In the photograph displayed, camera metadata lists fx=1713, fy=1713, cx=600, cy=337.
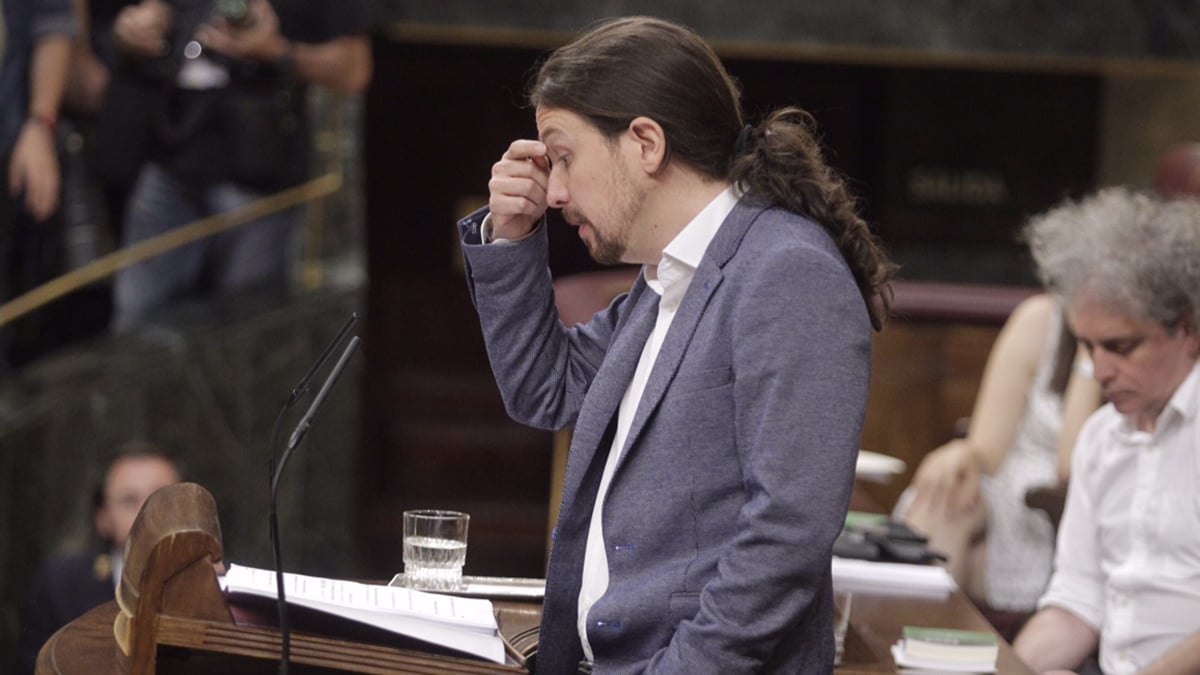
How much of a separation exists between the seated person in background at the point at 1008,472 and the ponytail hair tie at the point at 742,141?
1.73m

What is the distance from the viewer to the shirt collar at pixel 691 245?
189cm

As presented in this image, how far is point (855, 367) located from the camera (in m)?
1.73

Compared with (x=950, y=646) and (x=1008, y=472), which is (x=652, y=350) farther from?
(x=1008, y=472)

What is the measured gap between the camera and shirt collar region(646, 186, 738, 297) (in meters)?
1.89

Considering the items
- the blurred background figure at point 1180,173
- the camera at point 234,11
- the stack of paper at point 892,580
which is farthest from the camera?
the camera at point 234,11

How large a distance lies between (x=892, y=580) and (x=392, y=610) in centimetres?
115

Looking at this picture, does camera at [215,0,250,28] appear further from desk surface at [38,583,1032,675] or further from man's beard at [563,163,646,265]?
man's beard at [563,163,646,265]

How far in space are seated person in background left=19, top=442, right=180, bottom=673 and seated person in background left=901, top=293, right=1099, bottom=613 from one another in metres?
1.77

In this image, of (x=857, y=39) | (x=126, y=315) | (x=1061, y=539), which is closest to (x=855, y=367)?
(x=1061, y=539)

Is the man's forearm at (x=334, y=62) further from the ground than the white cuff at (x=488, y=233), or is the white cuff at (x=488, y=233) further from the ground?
the white cuff at (x=488, y=233)

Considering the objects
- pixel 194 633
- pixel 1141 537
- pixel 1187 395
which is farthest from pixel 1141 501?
pixel 194 633

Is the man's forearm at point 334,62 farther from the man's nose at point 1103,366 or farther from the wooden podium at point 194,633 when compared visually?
the wooden podium at point 194,633

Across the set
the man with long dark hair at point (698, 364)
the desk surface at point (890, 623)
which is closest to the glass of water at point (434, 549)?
the man with long dark hair at point (698, 364)

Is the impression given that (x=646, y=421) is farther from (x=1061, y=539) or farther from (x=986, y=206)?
(x=986, y=206)
